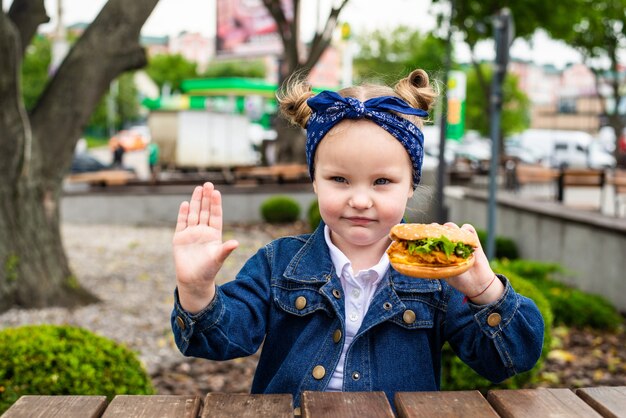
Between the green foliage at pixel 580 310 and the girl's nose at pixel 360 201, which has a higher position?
the girl's nose at pixel 360 201

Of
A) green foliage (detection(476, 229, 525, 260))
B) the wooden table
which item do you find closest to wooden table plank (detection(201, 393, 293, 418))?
the wooden table

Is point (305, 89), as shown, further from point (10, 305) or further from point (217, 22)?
point (217, 22)

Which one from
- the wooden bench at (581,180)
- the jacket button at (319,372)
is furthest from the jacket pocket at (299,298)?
the wooden bench at (581,180)

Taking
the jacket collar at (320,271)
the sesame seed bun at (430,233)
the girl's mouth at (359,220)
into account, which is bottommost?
the jacket collar at (320,271)

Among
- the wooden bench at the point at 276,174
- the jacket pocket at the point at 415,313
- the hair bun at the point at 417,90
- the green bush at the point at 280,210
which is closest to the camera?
the jacket pocket at the point at 415,313

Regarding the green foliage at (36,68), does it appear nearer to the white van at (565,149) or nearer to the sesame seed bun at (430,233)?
the white van at (565,149)

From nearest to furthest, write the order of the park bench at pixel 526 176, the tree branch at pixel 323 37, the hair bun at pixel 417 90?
the hair bun at pixel 417 90 < the tree branch at pixel 323 37 < the park bench at pixel 526 176

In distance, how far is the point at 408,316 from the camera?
94.5 inches

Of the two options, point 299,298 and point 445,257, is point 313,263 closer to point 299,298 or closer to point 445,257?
point 299,298

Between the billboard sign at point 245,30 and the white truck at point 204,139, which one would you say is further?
the white truck at point 204,139

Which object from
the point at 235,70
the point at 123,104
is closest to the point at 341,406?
the point at 123,104

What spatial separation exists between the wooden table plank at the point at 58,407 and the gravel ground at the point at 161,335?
3.47 m

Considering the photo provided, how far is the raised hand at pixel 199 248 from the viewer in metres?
2.15

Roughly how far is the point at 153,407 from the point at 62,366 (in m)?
1.45
